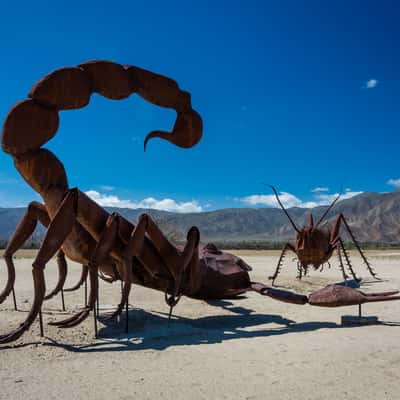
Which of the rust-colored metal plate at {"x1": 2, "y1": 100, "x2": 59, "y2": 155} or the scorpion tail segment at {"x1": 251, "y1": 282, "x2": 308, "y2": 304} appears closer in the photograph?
the rust-colored metal plate at {"x1": 2, "y1": 100, "x2": 59, "y2": 155}

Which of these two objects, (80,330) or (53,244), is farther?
(80,330)

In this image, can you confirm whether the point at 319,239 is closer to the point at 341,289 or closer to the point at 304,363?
the point at 341,289

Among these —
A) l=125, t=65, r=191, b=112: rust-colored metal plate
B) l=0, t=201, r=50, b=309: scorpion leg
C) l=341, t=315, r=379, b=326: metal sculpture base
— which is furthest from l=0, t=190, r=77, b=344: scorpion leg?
l=341, t=315, r=379, b=326: metal sculpture base

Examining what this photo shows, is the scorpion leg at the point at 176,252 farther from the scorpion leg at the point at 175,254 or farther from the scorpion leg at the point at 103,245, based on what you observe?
the scorpion leg at the point at 103,245

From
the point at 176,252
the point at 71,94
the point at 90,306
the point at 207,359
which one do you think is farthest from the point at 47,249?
the point at 207,359

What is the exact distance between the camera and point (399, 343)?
17.0 feet

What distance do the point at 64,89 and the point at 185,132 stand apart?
181 centimetres

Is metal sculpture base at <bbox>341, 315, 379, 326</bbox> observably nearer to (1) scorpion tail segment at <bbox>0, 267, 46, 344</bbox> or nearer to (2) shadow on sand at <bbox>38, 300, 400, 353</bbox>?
(2) shadow on sand at <bbox>38, 300, 400, 353</bbox>

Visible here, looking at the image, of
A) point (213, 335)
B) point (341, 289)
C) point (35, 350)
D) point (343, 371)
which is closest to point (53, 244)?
point (35, 350)

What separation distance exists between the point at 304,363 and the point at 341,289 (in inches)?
86.9

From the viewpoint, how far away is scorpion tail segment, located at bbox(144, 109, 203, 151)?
6143mm

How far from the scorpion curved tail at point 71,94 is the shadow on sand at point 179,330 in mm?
2525

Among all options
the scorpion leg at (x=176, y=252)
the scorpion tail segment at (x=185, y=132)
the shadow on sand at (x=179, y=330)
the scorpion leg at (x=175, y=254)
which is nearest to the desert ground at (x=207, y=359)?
the shadow on sand at (x=179, y=330)

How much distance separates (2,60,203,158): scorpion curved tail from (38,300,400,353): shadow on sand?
252 centimetres
